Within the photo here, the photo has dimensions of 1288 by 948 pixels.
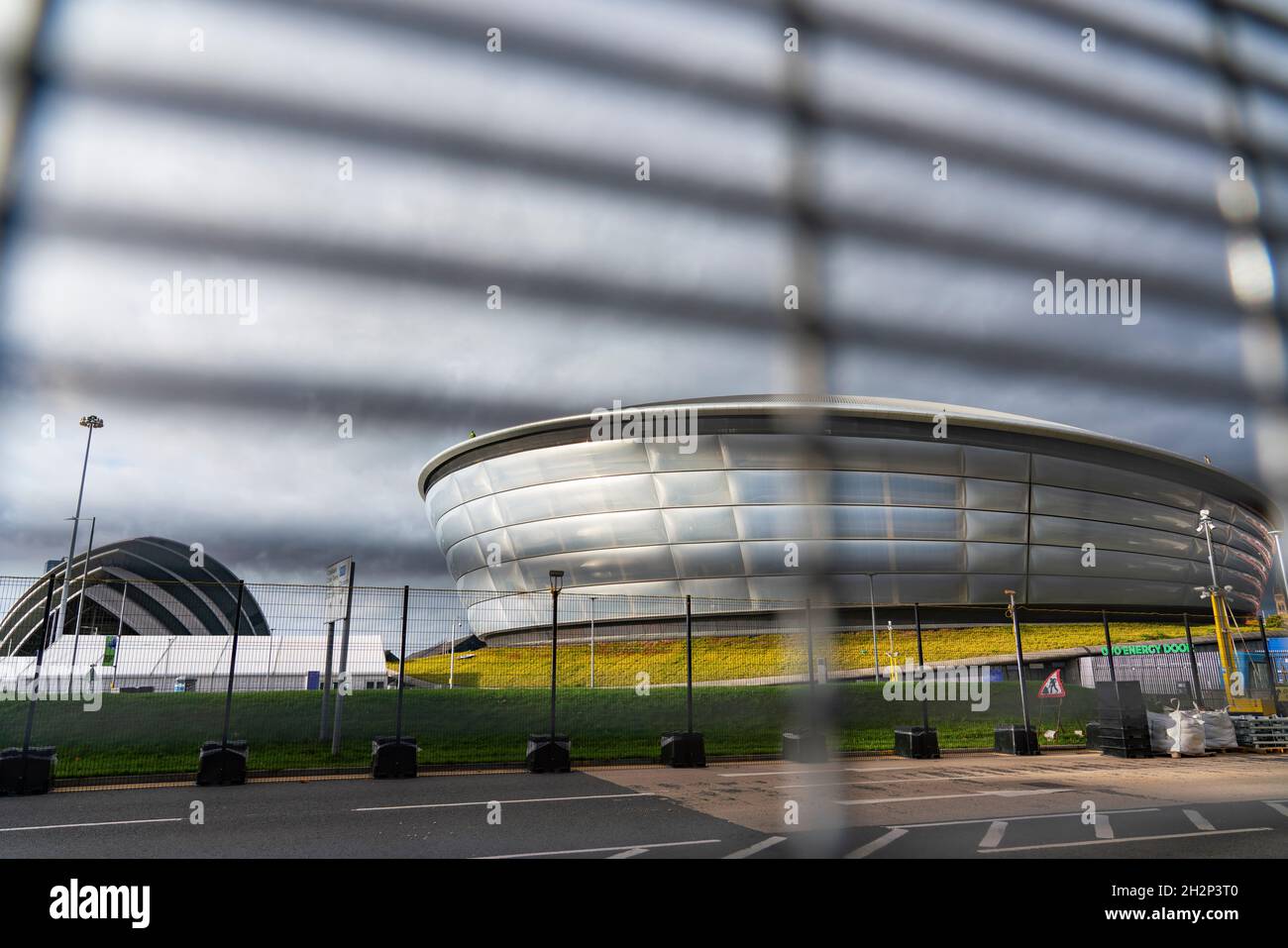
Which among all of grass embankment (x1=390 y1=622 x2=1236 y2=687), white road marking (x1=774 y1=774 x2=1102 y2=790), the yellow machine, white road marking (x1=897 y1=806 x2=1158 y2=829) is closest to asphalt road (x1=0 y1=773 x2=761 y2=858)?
white road marking (x1=897 y1=806 x2=1158 y2=829)

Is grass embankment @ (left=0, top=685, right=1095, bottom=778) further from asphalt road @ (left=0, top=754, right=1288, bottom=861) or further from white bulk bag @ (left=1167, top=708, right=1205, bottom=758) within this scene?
white bulk bag @ (left=1167, top=708, right=1205, bottom=758)

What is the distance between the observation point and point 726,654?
3434cm

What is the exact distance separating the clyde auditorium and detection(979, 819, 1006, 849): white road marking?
3090 cm

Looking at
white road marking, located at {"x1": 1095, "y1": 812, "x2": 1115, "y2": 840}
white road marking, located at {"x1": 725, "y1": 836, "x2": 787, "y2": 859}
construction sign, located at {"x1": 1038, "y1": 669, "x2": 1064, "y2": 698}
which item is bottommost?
white road marking, located at {"x1": 1095, "y1": 812, "x2": 1115, "y2": 840}

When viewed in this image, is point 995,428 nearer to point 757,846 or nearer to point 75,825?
point 757,846

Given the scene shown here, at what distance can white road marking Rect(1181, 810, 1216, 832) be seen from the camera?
269 inches

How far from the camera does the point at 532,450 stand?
44.2 meters

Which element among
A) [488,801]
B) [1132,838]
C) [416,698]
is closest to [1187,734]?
[1132,838]

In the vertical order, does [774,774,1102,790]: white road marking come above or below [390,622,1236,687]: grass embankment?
below

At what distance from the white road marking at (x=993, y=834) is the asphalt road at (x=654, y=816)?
0.02m

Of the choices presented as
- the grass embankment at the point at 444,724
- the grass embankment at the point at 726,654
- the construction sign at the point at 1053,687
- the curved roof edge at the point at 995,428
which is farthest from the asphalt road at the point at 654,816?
the curved roof edge at the point at 995,428

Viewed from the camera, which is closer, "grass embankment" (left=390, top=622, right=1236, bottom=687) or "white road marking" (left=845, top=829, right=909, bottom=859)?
"white road marking" (left=845, top=829, right=909, bottom=859)

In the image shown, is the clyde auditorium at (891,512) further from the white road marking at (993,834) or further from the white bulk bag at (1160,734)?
the white road marking at (993,834)

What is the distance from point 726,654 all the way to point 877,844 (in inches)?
1152
